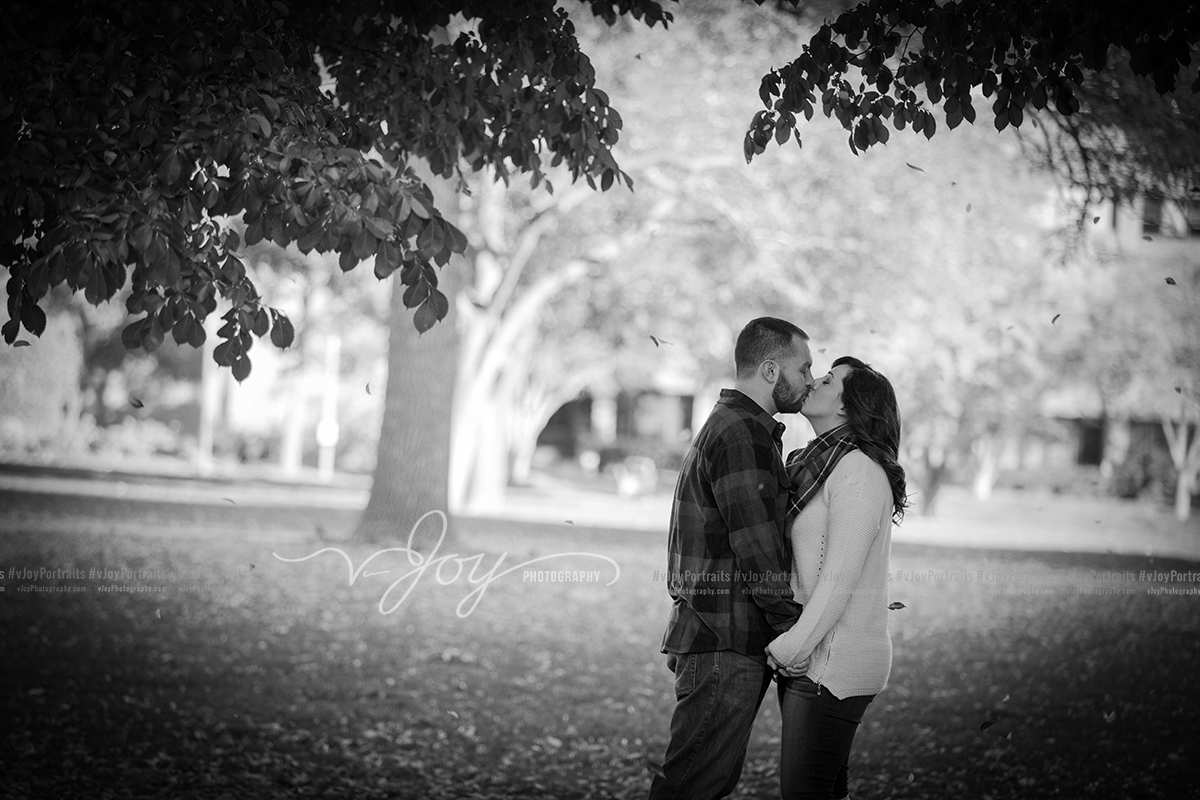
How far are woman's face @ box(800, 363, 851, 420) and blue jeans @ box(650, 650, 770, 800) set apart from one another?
35.9 inches

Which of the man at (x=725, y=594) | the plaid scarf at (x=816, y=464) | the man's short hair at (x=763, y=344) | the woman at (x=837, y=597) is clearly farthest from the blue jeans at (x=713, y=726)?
the man's short hair at (x=763, y=344)

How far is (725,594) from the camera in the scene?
353cm

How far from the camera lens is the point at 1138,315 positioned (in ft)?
95.3

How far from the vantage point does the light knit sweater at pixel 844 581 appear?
3.43m

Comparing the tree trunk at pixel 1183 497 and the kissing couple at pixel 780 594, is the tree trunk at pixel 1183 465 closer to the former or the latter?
the tree trunk at pixel 1183 497

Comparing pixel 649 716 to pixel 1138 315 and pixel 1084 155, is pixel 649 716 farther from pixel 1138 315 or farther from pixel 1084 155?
Result: pixel 1138 315

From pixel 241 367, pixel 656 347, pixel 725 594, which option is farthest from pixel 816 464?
pixel 656 347

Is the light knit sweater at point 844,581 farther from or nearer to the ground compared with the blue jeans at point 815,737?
farther from the ground

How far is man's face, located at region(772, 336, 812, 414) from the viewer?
3.73m

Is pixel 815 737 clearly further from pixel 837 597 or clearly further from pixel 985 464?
pixel 985 464

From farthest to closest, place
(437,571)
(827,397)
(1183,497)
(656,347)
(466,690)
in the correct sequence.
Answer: (1183,497)
(656,347)
(437,571)
(466,690)
(827,397)

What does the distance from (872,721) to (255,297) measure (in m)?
4.85

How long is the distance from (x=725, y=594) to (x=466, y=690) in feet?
13.2

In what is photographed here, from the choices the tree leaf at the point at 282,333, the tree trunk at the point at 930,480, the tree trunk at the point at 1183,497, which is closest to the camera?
the tree leaf at the point at 282,333
